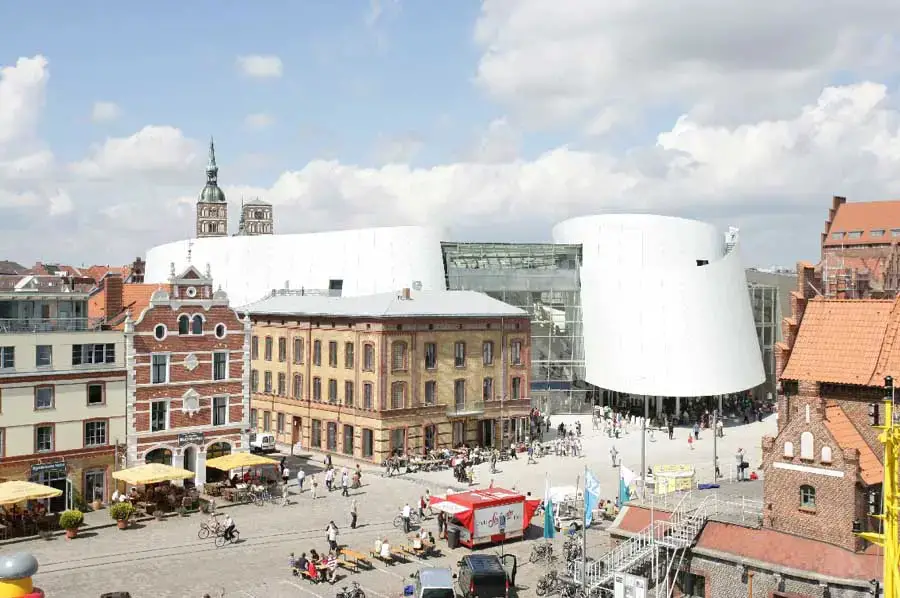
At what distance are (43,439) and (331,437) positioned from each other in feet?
66.7

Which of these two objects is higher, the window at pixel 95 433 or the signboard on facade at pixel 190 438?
the window at pixel 95 433

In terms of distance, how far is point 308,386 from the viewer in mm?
60031

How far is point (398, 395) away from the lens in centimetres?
5509

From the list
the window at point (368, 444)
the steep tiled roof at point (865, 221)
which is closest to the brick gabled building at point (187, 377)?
the window at point (368, 444)

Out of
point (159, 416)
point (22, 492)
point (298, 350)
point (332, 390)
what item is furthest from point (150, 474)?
point (298, 350)

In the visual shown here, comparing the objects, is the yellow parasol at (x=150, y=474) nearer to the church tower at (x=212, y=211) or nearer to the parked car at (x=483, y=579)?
the parked car at (x=483, y=579)

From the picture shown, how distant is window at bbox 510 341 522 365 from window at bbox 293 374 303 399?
13879 millimetres

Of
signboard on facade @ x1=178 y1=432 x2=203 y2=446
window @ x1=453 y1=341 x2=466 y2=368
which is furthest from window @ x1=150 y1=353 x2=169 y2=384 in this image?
window @ x1=453 y1=341 x2=466 y2=368

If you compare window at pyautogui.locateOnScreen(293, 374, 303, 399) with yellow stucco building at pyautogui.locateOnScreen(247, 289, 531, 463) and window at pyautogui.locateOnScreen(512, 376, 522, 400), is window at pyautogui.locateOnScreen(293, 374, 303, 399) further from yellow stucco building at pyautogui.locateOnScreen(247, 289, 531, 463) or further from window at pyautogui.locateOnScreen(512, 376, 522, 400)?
window at pyautogui.locateOnScreen(512, 376, 522, 400)

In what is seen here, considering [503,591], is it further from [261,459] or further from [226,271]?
[226,271]

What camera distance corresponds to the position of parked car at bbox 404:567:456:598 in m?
27.6

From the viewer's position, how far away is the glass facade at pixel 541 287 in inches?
3041

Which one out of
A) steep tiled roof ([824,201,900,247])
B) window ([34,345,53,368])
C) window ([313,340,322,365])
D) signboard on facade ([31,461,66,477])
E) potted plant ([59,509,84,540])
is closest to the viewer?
potted plant ([59,509,84,540])

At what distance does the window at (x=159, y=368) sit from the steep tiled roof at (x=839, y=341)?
91.7 feet
